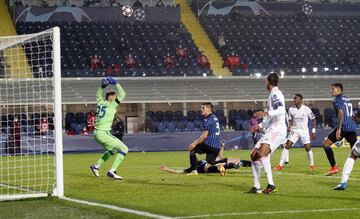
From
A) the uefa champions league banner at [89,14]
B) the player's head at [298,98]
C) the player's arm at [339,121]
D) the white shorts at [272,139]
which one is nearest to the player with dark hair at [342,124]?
the player's arm at [339,121]

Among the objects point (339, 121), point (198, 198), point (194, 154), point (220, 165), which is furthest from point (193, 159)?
point (198, 198)

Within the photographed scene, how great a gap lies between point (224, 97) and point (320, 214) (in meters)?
34.6

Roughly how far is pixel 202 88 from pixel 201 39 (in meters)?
6.48

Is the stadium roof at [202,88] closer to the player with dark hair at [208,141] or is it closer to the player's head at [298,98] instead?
the player's head at [298,98]

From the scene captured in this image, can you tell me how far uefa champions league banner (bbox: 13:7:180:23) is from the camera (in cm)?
4806

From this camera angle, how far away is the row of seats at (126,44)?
45031 mm

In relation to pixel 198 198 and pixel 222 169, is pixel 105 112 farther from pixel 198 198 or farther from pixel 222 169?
pixel 198 198

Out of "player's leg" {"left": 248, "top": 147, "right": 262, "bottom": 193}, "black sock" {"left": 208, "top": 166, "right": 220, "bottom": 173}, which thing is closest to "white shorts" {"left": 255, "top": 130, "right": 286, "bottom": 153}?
"player's leg" {"left": 248, "top": 147, "right": 262, "bottom": 193}

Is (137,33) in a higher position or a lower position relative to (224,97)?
higher

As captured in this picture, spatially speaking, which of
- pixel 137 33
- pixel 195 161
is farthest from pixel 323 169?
pixel 137 33

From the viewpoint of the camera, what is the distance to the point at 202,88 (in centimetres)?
4503

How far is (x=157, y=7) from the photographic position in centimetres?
5106

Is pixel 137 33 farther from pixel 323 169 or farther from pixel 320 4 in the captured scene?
pixel 323 169

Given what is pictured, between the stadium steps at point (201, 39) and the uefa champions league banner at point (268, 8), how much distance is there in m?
0.69
